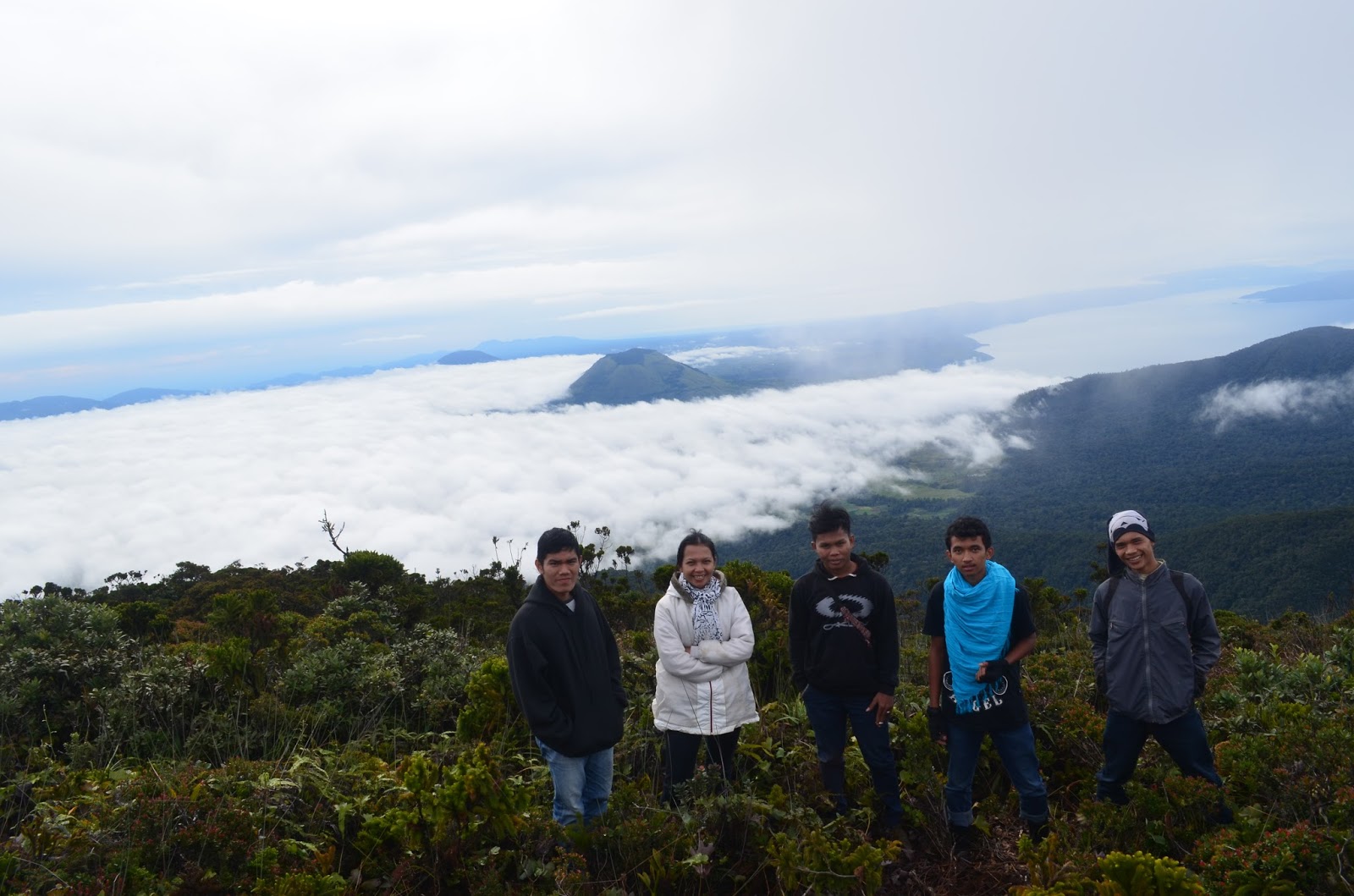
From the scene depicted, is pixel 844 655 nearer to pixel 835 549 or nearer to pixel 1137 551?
pixel 835 549

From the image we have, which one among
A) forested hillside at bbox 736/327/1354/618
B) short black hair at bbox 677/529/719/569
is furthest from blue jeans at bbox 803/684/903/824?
forested hillside at bbox 736/327/1354/618

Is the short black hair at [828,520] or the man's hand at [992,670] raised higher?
the short black hair at [828,520]

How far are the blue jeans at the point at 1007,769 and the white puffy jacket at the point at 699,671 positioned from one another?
0.98 m

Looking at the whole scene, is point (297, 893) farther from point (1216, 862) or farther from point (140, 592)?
point (140, 592)

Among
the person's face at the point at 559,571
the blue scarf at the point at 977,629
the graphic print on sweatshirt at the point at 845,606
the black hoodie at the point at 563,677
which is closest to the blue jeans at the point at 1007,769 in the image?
the blue scarf at the point at 977,629

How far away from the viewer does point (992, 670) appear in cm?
329

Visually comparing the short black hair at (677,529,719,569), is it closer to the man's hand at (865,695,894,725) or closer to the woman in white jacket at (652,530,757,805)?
the woman in white jacket at (652,530,757,805)

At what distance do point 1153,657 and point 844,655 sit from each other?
4.55 ft

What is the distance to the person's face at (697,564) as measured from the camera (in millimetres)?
3533

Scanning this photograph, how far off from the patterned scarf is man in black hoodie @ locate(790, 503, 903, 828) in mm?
384

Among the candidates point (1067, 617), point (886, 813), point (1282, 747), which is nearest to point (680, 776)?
point (886, 813)

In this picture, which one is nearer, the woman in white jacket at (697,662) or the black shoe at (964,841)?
the black shoe at (964,841)

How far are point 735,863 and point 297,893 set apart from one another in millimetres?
1666

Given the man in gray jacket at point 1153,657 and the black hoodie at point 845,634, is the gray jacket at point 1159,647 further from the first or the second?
the black hoodie at point 845,634
